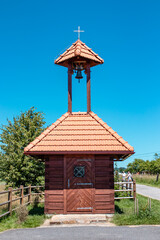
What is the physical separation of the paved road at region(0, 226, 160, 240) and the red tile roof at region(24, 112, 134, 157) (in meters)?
2.89

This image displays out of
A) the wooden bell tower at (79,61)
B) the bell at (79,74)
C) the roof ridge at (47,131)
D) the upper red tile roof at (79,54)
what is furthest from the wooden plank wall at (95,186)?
the upper red tile roof at (79,54)

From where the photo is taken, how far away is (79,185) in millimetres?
10820

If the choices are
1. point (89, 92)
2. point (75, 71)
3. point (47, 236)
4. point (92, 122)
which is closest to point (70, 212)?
point (47, 236)

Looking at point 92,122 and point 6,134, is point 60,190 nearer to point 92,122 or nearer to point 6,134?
point 92,122

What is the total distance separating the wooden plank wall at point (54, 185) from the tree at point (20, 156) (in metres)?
5.40

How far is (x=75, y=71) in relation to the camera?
523 inches

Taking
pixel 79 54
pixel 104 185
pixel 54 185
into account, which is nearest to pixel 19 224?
pixel 54 185

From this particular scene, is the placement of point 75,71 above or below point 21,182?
above

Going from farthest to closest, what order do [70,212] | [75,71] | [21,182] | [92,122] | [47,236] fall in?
[21,182] < [75,71] < [92,122] < [70,212] < [47,236]

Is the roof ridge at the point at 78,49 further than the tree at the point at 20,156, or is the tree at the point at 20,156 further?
the tree at the point at 20,156

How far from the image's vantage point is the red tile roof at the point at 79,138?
1050 cm

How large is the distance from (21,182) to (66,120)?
6800 millimetres

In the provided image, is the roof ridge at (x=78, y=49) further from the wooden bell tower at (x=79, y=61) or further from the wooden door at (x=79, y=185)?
the wooden door at (x=79, y=185)

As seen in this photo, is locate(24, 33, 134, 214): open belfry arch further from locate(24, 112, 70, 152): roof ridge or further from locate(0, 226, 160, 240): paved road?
locate(0, 226, 160, 240): paved road
